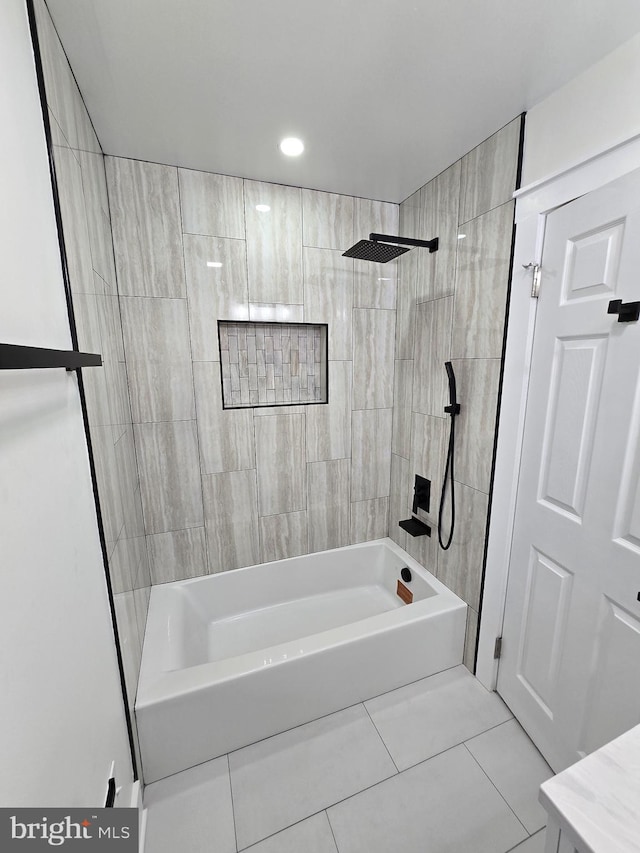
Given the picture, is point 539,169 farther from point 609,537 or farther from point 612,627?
point 612,627

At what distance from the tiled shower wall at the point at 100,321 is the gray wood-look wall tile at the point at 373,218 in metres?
1.37

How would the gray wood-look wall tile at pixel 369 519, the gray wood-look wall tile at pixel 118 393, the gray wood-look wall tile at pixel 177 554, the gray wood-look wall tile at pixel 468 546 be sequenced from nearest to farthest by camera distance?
the gray wood-look wall tile at pixel 118 393, the gray wood-look wall tile at pixel 468 546, the gray wood-look wall tile at pixel 177 554, the gray wood-look wall tile at pixel 369 519

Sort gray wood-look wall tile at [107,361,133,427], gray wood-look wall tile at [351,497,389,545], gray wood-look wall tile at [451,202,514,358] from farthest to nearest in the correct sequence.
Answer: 1. gray wood-look wall tile at [351,497,389,545]
2. gray wood-look wall tile at [451,202,514,358]
3. gray wood-look wall tile at [107,361,133,427]

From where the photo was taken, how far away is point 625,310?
1.14 meters

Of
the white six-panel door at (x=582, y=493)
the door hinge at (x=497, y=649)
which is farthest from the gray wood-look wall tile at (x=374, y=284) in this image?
the door hinge at (x=497, y=649)

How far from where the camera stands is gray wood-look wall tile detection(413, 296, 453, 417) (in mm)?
1982

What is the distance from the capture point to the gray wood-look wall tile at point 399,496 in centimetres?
244

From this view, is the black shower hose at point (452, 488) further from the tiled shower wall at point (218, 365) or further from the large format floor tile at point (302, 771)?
the large format floor tile at point (302, 771)

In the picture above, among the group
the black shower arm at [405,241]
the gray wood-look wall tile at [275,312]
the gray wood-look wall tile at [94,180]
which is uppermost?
the gray wood-look wall tile at [94,180]

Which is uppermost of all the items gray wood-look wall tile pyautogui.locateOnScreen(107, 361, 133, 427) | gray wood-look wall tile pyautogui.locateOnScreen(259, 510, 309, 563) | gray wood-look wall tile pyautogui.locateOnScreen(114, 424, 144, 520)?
gray wood-look wall tile pyautogui.locateOnScreen(107, 361, 133, 427)

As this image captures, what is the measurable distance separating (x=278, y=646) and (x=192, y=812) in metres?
0.61

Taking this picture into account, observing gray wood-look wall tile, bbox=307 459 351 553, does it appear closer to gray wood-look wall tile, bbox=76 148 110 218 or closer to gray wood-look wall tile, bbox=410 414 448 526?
gray wood-look wall tile, bbox=410 414 448 526

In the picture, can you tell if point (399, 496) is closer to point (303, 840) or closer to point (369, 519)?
point (369, 519)

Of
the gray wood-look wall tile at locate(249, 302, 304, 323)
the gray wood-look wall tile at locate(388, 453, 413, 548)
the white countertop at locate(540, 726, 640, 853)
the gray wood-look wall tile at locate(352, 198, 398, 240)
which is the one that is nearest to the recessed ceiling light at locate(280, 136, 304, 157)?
the gray wood-look wall tile at locate(352, 198, 398, 240)
